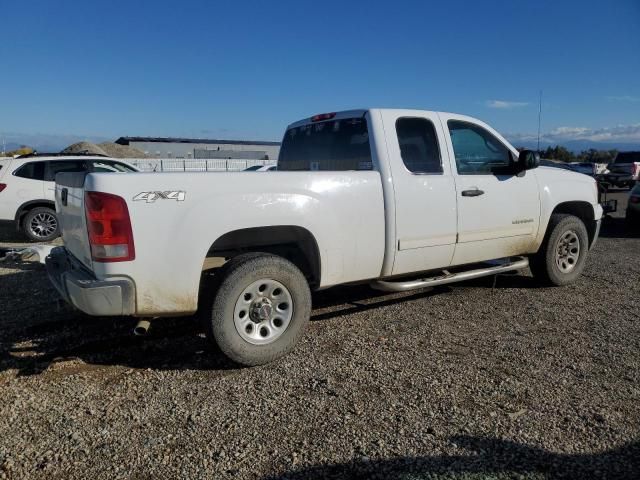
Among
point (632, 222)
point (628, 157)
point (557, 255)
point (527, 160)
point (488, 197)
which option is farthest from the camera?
point (628, 157)

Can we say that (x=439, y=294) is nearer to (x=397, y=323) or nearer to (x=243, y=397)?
(x=397, y=323)

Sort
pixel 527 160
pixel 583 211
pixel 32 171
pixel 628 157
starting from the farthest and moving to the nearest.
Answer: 1. pixel 628 157
2. pixel 32 171
3. pixel 583 211
4. pixel 527 160

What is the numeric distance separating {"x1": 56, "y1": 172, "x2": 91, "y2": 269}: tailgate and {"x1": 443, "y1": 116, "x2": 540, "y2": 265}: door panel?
322 cm

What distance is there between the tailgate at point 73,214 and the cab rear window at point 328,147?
2.32 m

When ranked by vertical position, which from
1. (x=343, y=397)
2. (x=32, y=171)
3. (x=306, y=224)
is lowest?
(x=343, y=397)

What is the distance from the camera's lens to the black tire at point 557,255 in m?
5.97

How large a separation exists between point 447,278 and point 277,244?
170 cm

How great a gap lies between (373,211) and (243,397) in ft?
5.98

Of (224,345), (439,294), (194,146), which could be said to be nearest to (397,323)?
(439,294)

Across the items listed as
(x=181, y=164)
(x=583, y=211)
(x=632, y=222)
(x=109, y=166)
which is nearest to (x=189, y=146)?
(x=181, y=164)

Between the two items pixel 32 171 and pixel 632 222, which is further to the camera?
pixel 632 222

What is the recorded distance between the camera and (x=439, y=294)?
598 centimetres

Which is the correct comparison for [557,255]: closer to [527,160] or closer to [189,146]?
[527,160]

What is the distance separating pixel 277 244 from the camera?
4.52 metres
